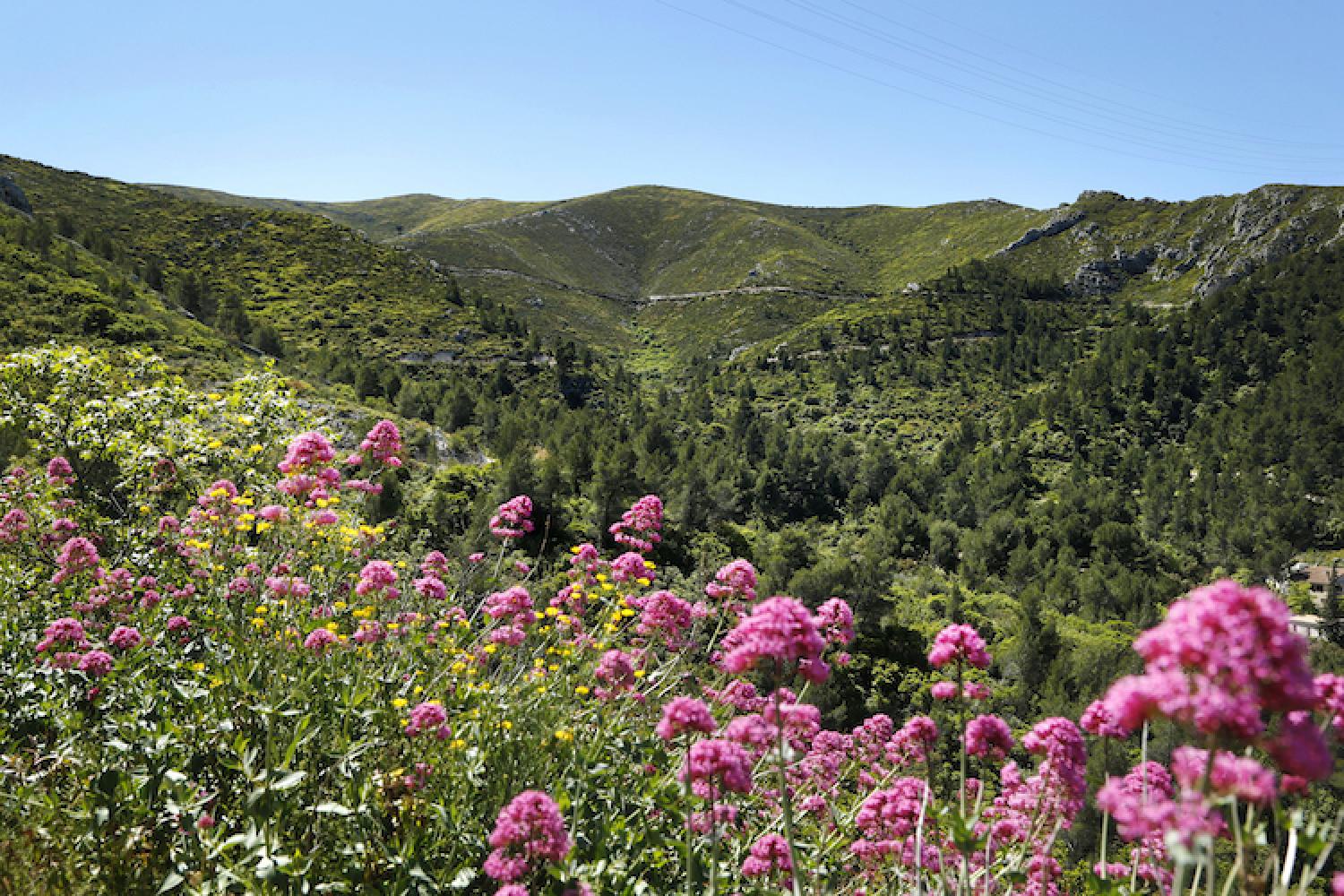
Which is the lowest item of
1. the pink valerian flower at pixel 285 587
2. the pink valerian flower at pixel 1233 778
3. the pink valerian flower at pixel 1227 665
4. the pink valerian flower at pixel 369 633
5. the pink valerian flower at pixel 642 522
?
the pink valerian flower at pixel 369 633

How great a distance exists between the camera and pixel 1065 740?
2.96m

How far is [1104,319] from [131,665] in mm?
111752

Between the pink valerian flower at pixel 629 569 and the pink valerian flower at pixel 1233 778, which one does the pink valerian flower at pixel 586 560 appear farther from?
the pink valerian flower at pixel 1233 778

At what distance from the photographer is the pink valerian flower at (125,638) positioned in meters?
4.32

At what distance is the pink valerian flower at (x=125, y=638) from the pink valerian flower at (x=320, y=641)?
1255 mm

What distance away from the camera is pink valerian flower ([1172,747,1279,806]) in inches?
59.2

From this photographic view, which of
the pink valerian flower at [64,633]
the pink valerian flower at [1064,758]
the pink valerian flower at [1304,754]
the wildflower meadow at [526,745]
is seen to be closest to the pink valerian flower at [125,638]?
the wildflower meadow at [526,745]

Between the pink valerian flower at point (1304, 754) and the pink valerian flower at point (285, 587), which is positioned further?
the pink valerian flower at point (285, 587)

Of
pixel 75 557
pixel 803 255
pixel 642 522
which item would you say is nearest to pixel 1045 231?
pixel 803 255

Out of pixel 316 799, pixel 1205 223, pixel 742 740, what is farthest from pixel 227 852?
pixel 1205 223

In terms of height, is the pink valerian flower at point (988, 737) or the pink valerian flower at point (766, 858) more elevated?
the pink valerian flower at point (988, 737)

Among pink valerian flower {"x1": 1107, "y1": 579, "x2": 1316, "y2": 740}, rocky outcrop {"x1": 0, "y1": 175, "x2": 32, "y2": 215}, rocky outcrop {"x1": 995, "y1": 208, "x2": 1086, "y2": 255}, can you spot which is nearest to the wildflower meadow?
pink valerian flower {"x1": 1107, "y1": 579, "x2": 1316, "y2": 740}

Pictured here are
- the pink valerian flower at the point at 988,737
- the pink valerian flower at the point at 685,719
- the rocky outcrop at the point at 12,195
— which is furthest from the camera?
the rocky outcrop at the point at 12,195

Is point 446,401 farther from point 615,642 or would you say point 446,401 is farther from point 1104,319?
point 1104,319
